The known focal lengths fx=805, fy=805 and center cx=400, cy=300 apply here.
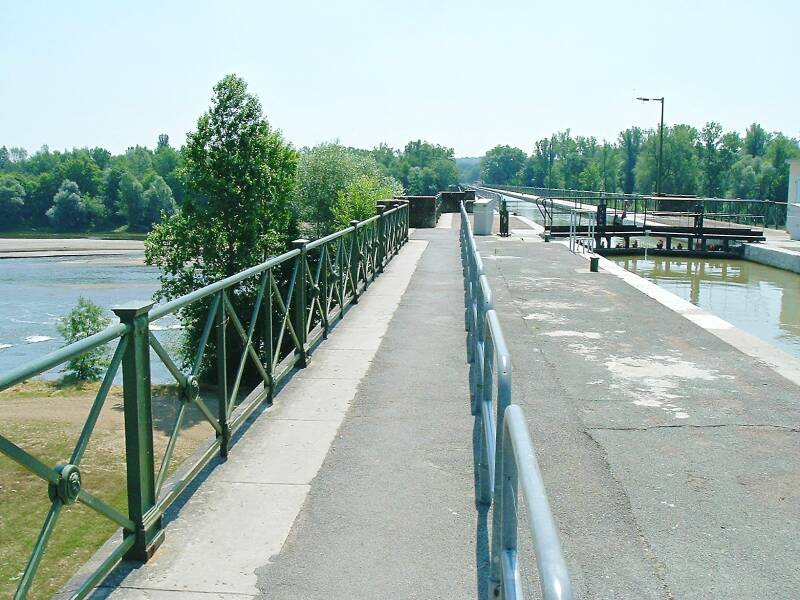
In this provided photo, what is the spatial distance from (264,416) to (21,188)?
175 meters

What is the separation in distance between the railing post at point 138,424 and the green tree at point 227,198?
1328 inches

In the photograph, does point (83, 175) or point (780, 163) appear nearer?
point (780, 163)

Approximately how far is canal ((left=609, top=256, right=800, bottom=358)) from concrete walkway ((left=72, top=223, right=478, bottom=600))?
8180mm

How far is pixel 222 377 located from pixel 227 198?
35.6 m

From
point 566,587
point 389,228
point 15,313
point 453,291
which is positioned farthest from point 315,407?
point 15,313

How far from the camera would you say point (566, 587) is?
1.40 meters

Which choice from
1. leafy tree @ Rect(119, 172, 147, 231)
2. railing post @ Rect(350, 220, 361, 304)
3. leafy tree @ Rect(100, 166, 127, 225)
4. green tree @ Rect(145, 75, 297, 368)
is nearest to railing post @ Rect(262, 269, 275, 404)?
railing post @ Rect(350, 220, 361, 304)

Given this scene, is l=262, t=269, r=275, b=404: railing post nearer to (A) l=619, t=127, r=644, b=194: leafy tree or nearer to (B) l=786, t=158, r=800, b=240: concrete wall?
(B) l=786, t=158, r=800, b=240: concrete wall

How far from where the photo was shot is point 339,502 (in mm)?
4648

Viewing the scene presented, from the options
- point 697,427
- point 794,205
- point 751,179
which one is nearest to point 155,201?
point 751,179

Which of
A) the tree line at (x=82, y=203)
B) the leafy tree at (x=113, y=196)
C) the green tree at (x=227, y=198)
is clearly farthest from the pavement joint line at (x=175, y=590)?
the leafy tree at (x=113, y=196)

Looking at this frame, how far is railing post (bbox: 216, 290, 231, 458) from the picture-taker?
5078mm

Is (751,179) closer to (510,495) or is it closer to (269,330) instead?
(269,330)

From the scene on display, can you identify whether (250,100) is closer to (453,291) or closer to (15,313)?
(453,291)
